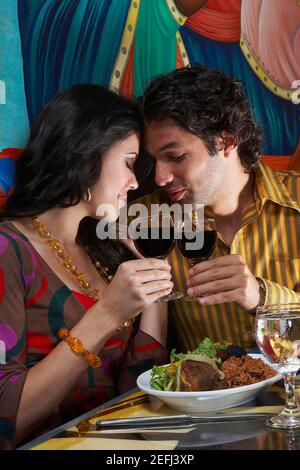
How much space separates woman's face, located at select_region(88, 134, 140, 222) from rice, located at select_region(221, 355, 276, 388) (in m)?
0.73

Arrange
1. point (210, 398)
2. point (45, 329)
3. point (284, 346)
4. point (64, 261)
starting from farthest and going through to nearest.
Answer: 1. point (64, 261)
2. point (45, 329)
3. point (210, 398)
4. point (284, 346)

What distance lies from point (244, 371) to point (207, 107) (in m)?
1.25

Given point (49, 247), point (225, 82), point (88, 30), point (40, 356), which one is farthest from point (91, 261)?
point (88, 30)

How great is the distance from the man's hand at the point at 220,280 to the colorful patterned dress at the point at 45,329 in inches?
13.8

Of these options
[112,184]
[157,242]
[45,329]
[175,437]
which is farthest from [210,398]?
[112,184]

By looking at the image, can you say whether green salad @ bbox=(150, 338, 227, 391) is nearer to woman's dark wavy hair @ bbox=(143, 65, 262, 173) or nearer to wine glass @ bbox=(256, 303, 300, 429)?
wine glass @ bbox=(256, 303, 300, 429)

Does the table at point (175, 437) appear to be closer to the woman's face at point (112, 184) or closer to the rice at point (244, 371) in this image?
the rice at point (244, 371)

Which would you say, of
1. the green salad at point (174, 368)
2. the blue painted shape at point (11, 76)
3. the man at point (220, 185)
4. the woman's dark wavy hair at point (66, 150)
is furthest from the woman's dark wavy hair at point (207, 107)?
the green salad at point (174, 368)

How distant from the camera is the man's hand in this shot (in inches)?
59.1

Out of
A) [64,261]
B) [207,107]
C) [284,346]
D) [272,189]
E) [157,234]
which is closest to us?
[284,346]

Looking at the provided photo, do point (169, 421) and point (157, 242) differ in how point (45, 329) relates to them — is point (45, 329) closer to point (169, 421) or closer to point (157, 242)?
point (157, 242)

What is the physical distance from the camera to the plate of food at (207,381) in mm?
1125

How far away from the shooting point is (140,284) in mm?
1390

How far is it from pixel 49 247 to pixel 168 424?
0.83 m
